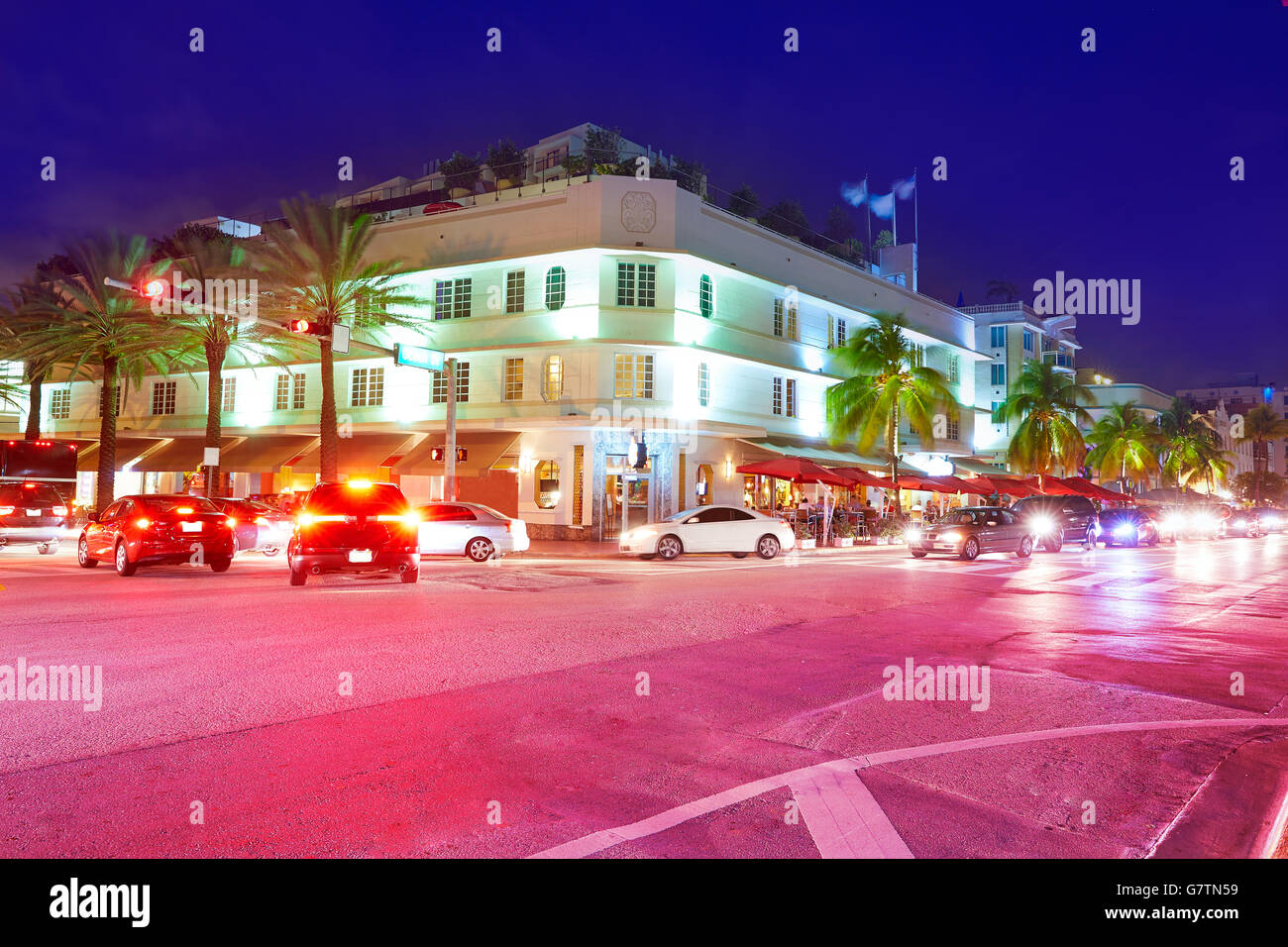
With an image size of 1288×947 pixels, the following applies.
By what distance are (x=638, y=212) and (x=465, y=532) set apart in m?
16.1

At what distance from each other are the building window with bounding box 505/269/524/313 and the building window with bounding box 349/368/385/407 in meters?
7.00

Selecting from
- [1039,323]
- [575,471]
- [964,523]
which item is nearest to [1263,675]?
[964,523]

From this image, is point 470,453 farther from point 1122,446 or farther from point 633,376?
point 1122,446

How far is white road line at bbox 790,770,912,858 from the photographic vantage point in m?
4.04

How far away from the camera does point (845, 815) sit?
4.46 metres

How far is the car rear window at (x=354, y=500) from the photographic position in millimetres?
14352

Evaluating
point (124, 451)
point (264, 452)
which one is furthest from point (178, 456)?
point (264, 452)

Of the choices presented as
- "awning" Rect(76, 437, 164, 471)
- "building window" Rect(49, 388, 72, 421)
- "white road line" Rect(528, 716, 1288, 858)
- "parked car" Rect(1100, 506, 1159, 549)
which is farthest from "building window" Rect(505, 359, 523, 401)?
"building window" Rect(49, 388, 72, 421)

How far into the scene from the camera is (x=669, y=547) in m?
23.4

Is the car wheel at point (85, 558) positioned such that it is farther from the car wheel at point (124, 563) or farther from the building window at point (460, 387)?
the building window at point (460, 387)

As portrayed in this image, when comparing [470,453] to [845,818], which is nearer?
[845,818]

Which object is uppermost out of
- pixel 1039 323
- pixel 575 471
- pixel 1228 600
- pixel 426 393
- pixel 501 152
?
pixel 501 152
